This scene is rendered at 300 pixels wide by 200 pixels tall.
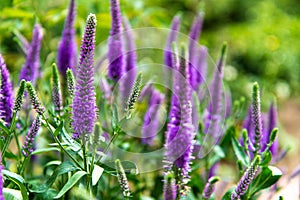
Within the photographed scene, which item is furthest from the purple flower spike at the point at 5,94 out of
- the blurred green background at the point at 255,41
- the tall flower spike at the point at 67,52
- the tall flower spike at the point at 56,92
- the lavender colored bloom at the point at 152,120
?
the blurred green background at the point at 255,41

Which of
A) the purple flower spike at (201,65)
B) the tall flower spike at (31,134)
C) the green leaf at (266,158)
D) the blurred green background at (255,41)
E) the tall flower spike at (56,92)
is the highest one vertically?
the blurred green background at (255,41)

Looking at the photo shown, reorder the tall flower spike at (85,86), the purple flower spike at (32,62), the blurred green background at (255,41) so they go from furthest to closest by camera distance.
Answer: the blurred green background at (255,41)
the purple flower spike at (32,62)
the tall flower spike at (85,86)

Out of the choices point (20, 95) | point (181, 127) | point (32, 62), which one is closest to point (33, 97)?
point (20, 95)

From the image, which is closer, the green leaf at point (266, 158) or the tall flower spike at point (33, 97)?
the tall flower spike at point (33, 97)

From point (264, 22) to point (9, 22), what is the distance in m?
3.92

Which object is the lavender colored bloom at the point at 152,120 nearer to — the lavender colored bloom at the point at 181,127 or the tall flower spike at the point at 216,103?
the tall flower spike at the point at 216,103

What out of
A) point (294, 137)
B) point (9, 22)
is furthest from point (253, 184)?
point (294, 137)

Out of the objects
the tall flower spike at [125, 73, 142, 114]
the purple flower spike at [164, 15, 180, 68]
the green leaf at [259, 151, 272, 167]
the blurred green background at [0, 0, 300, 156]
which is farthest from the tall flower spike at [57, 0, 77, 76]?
the blurred green background at [0, 0, 300, 156]

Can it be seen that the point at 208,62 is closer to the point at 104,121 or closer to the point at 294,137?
the point at 104,121

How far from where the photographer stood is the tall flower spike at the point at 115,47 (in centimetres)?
123

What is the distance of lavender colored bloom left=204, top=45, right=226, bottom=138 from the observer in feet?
4.57

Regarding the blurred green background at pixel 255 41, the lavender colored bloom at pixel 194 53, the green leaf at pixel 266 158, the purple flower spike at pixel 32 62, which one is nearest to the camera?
the green leaf at pixel 266 158

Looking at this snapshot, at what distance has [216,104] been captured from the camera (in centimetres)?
144

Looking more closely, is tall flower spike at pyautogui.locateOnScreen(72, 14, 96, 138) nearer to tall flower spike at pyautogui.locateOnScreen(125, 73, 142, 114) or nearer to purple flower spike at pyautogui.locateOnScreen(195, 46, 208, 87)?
tall flower spike at pyautogui.locateOnScreen(125, 73, 142, 114)
